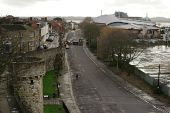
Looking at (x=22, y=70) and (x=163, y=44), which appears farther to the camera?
(x=163, y=44)

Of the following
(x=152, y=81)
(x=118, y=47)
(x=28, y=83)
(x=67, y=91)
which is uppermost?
(x=28, y=83)

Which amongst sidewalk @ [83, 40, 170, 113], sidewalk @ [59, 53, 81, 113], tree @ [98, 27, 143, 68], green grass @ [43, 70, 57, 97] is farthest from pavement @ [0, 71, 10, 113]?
tree @ [98, 27, 143, 68]

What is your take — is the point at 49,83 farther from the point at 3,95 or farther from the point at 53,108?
Result: the point at 3,95

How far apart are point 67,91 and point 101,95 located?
4.53 m

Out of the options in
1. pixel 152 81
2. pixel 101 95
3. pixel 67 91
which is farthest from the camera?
pixel 152 81

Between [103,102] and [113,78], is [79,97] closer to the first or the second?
[103,102]

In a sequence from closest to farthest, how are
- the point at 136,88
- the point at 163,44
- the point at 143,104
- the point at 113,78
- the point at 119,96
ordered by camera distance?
the point at 143,104 → the point at 119,96 → the point at 136,88 → the point at 113,78 → the point at 163,44

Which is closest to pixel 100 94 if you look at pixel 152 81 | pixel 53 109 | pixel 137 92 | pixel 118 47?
pixel 137 92

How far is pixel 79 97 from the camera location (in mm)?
48781

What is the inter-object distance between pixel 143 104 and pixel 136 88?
9.32m

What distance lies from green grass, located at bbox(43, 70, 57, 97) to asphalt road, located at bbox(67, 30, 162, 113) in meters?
2.91

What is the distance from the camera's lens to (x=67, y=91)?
169 feet

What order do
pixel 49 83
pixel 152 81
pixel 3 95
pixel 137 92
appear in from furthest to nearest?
1. pixel 152 81
2. pixel 49 83
3. pixel 137 92
4. pixel 3 95

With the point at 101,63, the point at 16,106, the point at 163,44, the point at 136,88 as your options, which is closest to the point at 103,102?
the point at 136,88
